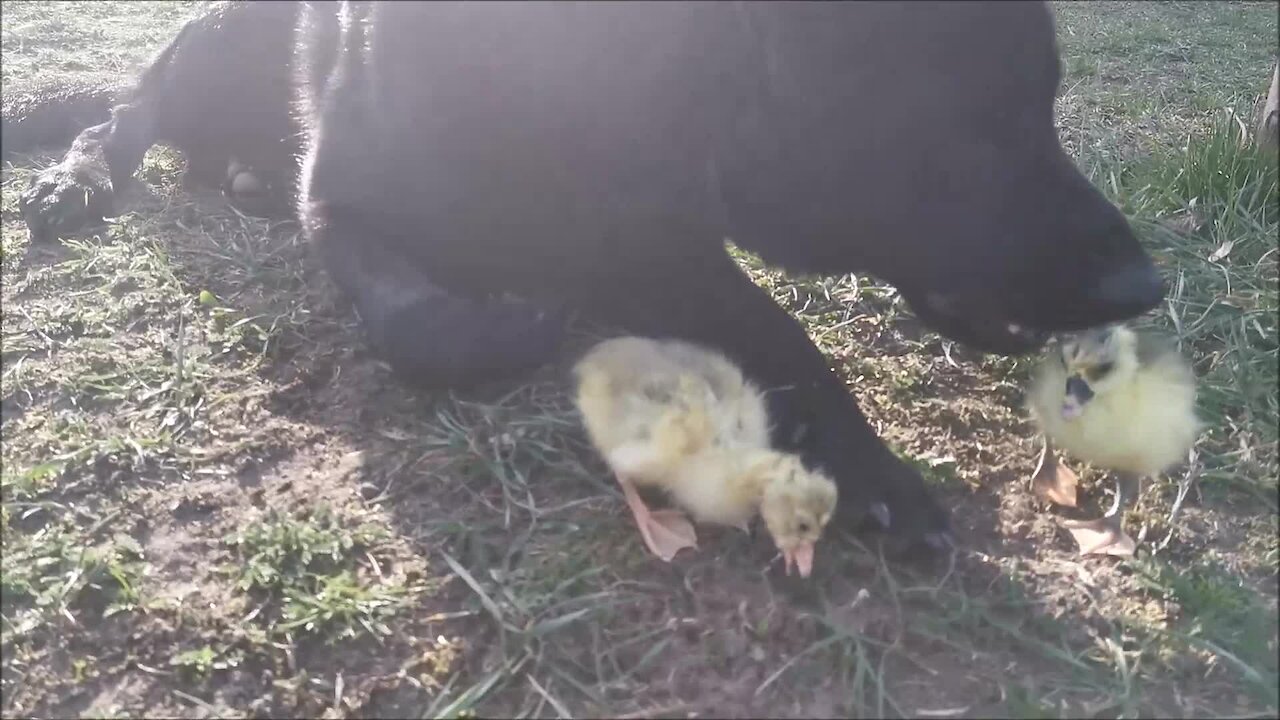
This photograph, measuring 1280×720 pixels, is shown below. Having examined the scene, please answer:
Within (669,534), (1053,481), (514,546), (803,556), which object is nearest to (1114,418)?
(1053,481)

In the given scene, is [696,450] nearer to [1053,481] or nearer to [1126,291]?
[1053,481]

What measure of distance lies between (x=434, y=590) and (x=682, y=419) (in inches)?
16.0

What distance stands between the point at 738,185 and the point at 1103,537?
75 cm

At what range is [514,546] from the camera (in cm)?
147

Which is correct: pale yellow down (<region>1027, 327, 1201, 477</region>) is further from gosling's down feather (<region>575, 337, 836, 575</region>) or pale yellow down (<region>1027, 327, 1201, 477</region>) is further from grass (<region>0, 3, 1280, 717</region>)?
gosling's down feather (<region>575, 337, 836, 575</region>)

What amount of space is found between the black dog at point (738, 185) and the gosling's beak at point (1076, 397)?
0.37 ft

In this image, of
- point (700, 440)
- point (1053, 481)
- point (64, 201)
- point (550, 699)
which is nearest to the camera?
point (550, 699)

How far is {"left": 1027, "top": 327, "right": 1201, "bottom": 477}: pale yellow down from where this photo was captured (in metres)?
1.46

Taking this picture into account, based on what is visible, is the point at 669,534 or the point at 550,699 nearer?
the point at 550,699

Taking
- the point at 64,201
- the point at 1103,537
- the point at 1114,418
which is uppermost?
the point at 1114,418

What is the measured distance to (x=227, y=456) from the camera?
65.7 inches

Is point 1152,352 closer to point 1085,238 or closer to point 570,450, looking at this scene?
point 1085,238

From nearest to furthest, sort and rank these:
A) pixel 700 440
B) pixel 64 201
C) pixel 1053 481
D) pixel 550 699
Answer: pixel 550 699 → pixel 700 440 → pixel 1053 481 → pixel 64 201

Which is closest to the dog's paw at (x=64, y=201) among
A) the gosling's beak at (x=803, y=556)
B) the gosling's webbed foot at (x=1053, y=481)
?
the gosling's beak at (x=803, y=556)
